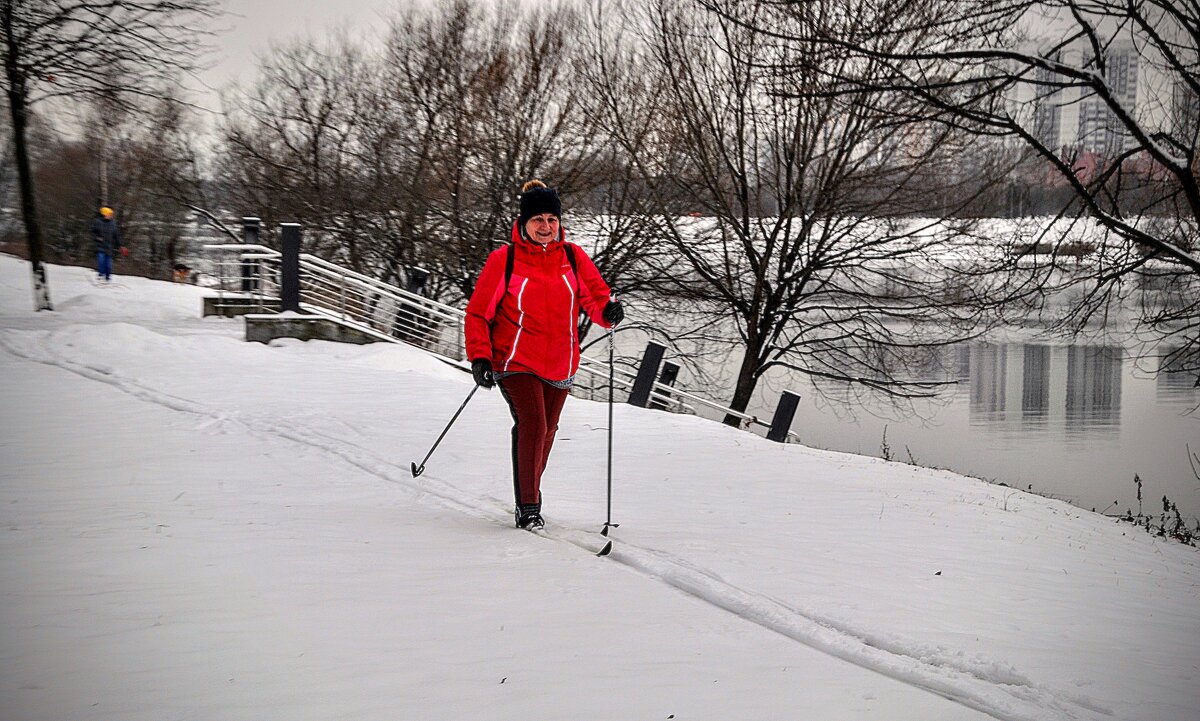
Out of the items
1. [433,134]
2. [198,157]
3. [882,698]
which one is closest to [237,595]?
[882,698]

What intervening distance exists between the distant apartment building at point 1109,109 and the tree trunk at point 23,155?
555 inches

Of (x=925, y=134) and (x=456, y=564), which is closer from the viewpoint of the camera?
(x=456, y=564)

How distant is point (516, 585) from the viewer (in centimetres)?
488

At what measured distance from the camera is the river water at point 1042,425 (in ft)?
60.5

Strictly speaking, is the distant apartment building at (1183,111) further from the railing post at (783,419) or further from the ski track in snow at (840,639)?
the ski track in snow at (840,639)

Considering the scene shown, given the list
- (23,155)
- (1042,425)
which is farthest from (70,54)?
(1042,425)

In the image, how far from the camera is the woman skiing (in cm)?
602

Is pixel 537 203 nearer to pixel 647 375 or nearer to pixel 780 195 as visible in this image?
pixel 647 375

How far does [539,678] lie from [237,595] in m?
1.49

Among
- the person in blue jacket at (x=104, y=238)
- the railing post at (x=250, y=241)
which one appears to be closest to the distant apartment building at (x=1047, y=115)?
the railing post at (x=250, y=241)

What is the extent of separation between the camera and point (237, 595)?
173 inches

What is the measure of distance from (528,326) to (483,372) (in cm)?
38

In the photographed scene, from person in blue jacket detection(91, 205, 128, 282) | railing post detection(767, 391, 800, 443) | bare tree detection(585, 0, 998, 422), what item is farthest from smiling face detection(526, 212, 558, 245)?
person in blue jacket detection(91, 205, 128, 282)

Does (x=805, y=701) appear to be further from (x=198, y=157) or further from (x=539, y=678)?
(x=198, y=157)
